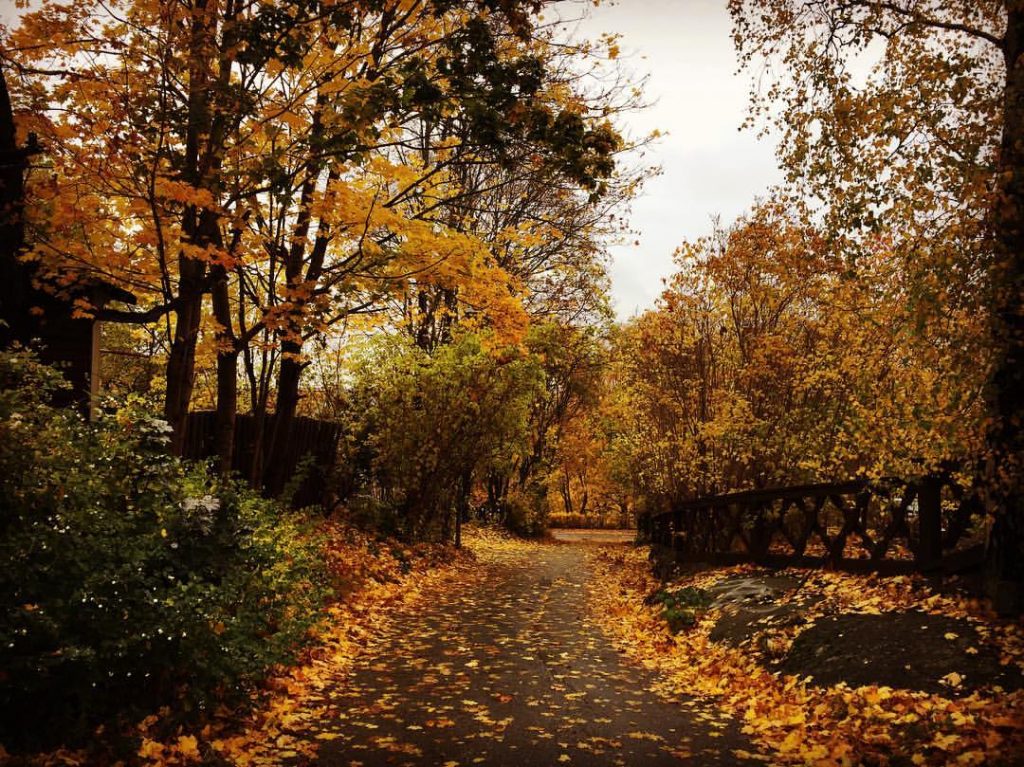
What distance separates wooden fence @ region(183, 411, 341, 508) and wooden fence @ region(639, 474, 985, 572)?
25.7ft

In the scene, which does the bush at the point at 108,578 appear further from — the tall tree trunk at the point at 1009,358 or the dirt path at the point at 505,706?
the tall tree trunk at the point at 1009,358

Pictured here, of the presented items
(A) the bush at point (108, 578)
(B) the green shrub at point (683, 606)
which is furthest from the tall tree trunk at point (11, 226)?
(B) the green shrub at point (683, 606)

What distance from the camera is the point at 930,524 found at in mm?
8273

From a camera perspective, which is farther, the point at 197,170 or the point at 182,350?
the point at 182,350

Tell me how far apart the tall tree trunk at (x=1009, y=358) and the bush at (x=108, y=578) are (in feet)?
21.5

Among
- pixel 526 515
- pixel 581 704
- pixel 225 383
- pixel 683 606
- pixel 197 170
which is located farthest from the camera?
pixel 526 515

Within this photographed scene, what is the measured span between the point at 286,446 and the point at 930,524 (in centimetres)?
Answer: 1044

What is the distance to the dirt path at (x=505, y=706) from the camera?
5.47 m

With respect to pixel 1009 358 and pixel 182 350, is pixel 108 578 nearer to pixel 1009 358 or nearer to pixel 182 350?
pixel 182 350

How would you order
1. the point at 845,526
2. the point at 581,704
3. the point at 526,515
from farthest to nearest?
the point at 526,515
the point at 845,526
the point at 581,704

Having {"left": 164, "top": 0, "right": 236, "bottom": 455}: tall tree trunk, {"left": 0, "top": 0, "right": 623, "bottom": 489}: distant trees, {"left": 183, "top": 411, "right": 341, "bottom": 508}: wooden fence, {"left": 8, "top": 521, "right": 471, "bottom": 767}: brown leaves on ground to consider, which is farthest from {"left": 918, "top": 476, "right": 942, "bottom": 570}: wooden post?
{"left": 183, "top": 411, "right": 341, "bottom": 508}: wooden fence

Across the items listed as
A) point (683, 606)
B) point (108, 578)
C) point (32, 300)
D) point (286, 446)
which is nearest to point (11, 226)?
point (32, 300)

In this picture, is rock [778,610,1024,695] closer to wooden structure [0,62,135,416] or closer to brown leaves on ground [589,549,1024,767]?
brown leaves on ground [589,549,1024,767]

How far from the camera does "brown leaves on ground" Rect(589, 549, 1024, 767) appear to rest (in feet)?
16.4
